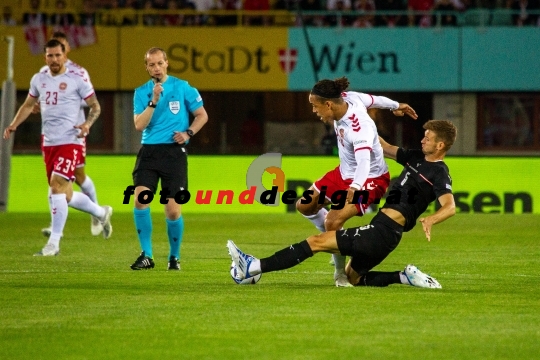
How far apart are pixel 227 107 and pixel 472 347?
74.6 ft

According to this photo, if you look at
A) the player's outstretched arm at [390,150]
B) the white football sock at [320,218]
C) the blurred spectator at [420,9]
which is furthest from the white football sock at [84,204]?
the blurred spectator at [420,9]

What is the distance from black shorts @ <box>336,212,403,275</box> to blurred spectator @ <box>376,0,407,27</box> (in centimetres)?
1895

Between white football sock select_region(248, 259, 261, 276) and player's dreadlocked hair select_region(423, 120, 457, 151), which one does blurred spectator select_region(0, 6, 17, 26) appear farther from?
player's dreadlocked hair select_region(423, 120, 457, 151)

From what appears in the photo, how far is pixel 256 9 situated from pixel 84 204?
1481 centimetres

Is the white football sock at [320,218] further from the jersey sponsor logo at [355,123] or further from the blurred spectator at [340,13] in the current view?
the blurred spectator at [340,13]

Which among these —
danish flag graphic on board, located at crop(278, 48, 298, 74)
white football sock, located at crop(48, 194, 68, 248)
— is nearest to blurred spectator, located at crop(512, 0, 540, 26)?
danish flag graphic on board, located at crop(278, 48, 298, 74)

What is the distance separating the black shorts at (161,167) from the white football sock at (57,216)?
1.99m

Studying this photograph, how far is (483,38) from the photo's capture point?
27625 mm

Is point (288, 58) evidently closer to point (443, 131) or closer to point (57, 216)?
point (57, 216)

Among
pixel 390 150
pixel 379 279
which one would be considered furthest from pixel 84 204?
pixel 379 279

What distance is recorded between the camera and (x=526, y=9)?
27328mm

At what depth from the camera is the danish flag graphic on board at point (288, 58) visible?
28.1 meters

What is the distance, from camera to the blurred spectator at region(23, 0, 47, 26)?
27.3 metres

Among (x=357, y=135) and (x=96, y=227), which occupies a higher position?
(x=357, y=135)
